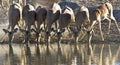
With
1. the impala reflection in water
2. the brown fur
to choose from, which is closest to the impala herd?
the brown fur

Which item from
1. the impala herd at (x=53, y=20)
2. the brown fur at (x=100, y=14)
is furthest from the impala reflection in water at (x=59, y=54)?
the brown fur at (x=100, y=14)

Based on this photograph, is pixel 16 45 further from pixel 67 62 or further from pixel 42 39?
pixel 67 62

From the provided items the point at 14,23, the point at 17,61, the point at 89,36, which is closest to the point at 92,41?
the point at 89,36

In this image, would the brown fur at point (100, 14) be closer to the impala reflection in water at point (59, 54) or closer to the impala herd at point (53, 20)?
the impala herd at point (53, 20)

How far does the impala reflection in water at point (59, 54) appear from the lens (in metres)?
18.1

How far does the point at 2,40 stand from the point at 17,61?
15.0ft

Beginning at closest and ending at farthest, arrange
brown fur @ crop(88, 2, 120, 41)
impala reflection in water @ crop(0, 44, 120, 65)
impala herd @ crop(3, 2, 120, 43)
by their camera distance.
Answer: impala reflection in water @ crop(0, 44, 120, 65), impala herd @ crop(3, 2, 120, 43), brown fur @ crop(88, 2, 120, 41)

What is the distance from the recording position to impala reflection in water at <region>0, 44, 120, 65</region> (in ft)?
59.5

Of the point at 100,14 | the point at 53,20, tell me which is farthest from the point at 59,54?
the point at 100,14

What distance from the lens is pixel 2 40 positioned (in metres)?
22.8

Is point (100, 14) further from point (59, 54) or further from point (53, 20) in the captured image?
point (59, 54)

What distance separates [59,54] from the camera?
776 inches

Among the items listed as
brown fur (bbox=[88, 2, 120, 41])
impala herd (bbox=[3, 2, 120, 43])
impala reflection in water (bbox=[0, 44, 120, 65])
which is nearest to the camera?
impala reflection in water (bbox=[0, 44, 120, 65])

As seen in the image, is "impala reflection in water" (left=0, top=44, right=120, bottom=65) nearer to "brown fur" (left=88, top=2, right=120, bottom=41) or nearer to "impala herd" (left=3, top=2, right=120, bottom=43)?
"impala herd" (left=3, top=2, right=120, bottom=43)
